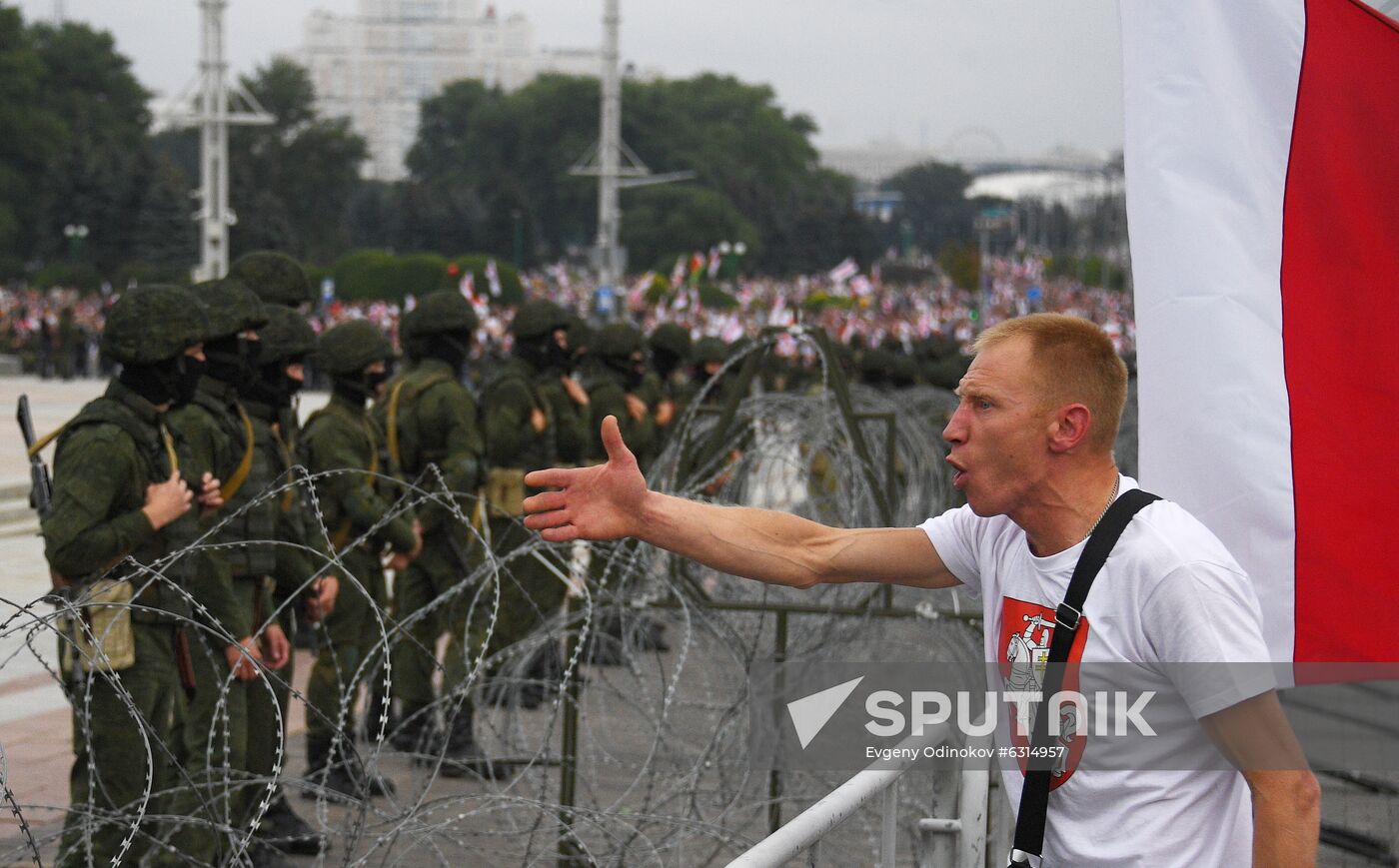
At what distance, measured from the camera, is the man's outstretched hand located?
276 cm

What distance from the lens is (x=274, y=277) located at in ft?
22.5

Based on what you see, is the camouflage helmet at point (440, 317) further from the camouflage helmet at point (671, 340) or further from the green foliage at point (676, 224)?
the green foliage at point (676, 224)

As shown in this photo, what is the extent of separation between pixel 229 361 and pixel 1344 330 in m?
3.55

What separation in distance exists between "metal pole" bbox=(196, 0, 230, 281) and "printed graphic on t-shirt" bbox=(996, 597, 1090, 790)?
32245mm

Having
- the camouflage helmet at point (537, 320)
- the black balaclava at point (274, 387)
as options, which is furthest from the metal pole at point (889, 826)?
the camouflage helmet at point (537, 320)

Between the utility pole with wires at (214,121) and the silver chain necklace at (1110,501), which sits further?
the utility pole with wires at (214,121)

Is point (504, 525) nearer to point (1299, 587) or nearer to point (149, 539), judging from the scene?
point (149, 539)

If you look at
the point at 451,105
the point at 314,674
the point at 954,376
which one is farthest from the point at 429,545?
the point at 451,105

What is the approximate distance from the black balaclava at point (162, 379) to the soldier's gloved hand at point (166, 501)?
0.27 metres

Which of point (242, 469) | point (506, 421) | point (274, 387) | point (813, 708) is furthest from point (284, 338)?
point (813, 708)

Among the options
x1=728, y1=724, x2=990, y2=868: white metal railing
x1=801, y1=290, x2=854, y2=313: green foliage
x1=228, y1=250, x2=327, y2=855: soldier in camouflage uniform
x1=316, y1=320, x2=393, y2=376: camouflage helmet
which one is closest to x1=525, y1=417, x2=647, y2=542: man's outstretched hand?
x1=728, y1=724, x2=990, y2=868: white metal railing

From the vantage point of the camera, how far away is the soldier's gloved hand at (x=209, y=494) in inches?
201

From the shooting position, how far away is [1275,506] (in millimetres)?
3283

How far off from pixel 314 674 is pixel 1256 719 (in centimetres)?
513
